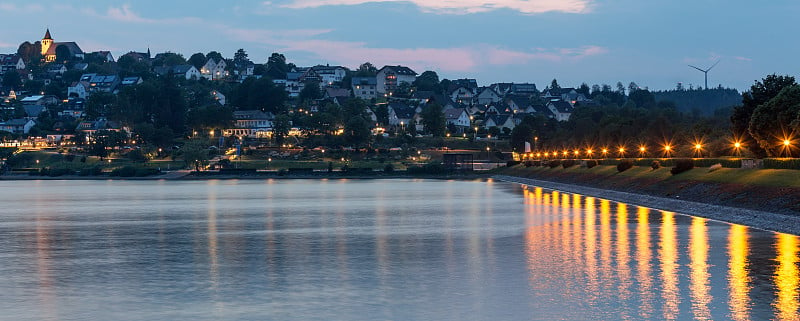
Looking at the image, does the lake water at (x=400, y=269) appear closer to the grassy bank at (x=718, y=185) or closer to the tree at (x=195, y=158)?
the grassy bank at (x=718, y=185)

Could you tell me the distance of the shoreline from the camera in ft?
149

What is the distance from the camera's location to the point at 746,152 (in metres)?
85.4

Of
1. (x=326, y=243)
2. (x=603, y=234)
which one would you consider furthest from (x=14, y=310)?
(x=603, y=234)

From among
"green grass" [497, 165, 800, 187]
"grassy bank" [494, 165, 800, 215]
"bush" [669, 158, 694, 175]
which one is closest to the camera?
"grassy bank" [494, 165, 800, 215]

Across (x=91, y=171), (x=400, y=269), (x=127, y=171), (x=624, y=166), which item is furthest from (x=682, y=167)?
(x=91, y=171)

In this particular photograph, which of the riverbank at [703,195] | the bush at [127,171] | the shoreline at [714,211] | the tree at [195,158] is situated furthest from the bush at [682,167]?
the tree at [195,158]

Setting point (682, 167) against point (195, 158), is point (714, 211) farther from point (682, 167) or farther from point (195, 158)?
point (195, 158)

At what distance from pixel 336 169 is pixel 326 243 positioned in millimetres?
140336

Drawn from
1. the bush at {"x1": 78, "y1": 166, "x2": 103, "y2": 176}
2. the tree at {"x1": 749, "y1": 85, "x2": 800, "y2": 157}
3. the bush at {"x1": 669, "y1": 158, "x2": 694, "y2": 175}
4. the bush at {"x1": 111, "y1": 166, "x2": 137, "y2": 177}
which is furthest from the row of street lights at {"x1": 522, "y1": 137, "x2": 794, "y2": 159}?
the bush at {"x1": 78, "y1": 166, "x2": 103, "y2": 176}

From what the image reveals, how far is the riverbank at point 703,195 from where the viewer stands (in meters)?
48.5

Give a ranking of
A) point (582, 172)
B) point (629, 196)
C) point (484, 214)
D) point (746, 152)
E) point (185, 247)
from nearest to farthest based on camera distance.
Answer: point (185, 247), point (484, 214), point (629, 196), point (746, 152), point (582, 172)

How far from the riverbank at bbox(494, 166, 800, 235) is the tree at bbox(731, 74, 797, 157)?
25.1 feet

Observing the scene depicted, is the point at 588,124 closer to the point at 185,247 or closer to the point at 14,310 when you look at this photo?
the point at 185,247

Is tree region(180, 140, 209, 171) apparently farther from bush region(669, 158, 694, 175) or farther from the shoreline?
bush region(669, 158, 694, 175)
